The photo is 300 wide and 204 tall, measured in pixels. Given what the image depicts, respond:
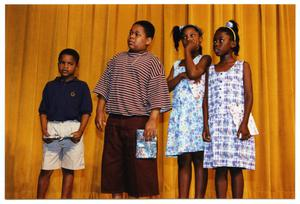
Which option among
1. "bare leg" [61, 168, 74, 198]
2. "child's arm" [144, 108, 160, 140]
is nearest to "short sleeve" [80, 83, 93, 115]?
"bare leg" [61, 168, 74, 198]

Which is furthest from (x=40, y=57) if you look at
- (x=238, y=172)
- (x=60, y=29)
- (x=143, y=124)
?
(x=238, y=172)

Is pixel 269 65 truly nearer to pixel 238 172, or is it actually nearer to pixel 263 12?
pixel 263 12

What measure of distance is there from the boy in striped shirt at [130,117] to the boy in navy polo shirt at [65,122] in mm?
294

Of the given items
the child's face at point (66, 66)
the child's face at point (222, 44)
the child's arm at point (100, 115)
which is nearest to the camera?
the child's arm at point (100, 115)

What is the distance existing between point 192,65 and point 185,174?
779 mm

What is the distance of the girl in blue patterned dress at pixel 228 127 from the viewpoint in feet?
9.82

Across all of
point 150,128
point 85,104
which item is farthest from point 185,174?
point 85,104

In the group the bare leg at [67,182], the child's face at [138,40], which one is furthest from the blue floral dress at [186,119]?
the bare leg at [67,182]

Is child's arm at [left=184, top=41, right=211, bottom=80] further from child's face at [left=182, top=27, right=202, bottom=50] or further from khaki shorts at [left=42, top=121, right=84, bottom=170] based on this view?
khaki shorts at [left=42, top=121, right=84, bottom=170]

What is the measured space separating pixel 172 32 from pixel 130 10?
438mm

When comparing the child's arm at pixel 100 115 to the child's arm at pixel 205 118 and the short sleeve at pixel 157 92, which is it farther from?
the child's arm at pixel 205 118

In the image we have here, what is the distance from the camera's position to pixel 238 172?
9.92ft

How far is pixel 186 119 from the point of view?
3.12 m

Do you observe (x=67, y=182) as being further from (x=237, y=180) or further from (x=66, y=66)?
(x=237, y=180)
